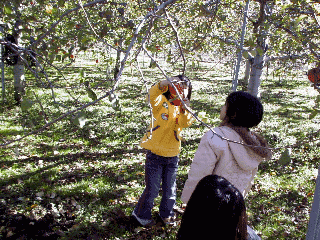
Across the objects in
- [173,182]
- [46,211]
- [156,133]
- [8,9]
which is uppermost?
[8,9]

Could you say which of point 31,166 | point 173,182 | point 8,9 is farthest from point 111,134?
point 8,9

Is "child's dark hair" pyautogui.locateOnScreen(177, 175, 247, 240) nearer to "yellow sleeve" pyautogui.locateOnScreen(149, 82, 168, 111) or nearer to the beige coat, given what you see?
the beige coat

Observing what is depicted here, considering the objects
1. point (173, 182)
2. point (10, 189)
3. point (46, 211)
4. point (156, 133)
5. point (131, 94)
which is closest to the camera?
point (156, 133)

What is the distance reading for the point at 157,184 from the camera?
3.00m

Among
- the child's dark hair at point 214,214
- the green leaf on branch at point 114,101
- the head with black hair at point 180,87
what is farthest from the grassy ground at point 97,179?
the child's dark hair at point 214,214

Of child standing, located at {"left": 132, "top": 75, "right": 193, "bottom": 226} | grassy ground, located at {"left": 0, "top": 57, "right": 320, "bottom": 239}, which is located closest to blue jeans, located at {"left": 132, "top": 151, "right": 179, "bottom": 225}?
child standing, located at {"left": 132, "top": 75, "right": 193, "bottom": 226}

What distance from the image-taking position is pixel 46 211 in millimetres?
3479

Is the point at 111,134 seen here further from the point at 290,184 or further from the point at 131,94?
the point at 131,94

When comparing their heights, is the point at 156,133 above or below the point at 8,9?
below

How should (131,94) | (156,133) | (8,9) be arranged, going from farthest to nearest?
(131,94), (156,133), (8,9)

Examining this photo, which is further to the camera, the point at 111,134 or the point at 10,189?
the point at 111,134

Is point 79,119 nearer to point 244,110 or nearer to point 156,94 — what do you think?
point 244,110

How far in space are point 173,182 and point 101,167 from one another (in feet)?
6.58

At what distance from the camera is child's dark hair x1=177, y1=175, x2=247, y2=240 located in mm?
1318
